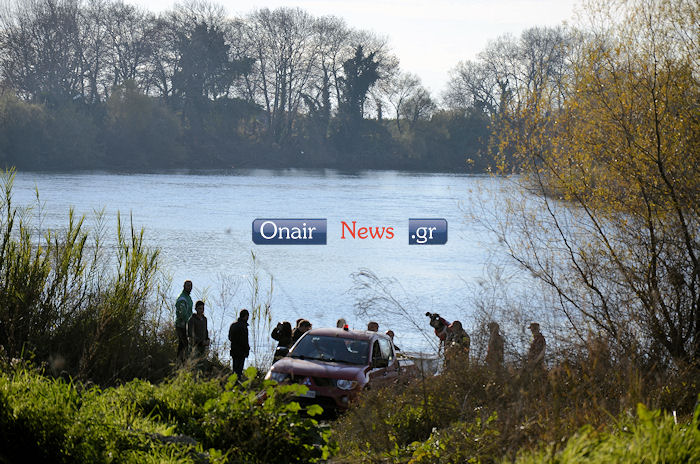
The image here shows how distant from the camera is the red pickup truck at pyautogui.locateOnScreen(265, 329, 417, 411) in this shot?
12.0 meters

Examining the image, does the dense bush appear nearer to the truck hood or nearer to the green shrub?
the green shrub

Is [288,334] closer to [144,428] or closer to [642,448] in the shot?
[144,428]

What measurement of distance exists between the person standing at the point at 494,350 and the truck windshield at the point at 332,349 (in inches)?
104

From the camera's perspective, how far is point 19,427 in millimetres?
7094

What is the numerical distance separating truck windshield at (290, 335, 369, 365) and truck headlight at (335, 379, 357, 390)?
710 mm

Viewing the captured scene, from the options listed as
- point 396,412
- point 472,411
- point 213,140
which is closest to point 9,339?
point 396,412

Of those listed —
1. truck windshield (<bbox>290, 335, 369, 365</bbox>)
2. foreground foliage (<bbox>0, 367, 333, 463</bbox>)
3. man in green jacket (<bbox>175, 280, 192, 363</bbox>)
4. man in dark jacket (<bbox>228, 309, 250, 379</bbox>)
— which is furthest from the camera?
man in dark jacket (<bbox>228, 309, 250, 379</bbox>)

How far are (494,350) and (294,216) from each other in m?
43.7

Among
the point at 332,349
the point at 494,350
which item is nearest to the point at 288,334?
the point at 332,349

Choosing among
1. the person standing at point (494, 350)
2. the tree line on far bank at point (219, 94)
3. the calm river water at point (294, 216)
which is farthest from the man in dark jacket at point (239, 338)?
the tree line on far bank at point (219, 94)

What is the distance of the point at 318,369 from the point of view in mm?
12188

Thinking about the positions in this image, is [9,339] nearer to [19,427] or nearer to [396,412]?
[19,427]

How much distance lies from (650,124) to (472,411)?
22.2 feet

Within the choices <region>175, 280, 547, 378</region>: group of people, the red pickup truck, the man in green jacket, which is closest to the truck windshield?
the red pickup truck
